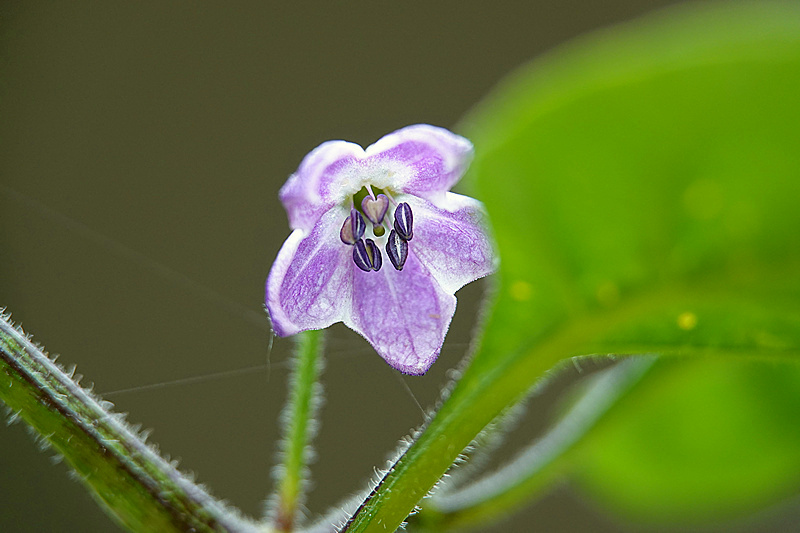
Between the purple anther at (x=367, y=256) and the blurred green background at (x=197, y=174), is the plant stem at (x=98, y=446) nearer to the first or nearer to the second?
the purple anther at (x=367, y=256)

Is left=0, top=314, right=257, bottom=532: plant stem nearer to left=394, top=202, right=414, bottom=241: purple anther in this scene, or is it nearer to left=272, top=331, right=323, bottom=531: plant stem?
left=272, top=331, right=323, bottom=531: plant stem

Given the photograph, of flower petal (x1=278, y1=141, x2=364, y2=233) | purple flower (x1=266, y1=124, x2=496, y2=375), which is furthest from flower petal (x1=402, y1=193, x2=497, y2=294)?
Result: flower petal (x1=278, y1=141, x2=364, y2=233)

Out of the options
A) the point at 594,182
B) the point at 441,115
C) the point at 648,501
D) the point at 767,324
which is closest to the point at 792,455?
the point at 648,501

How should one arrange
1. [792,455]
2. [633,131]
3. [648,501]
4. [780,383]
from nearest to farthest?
[633,131], [780,383], [792,455], [648,501]

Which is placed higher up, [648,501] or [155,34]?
[155,34]

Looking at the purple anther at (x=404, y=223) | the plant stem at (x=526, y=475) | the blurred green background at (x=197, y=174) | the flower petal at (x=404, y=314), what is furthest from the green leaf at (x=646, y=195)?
the blurred green background at (x=197, y=174)

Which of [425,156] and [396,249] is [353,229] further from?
[425,156]

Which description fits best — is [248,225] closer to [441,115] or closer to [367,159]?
[441,115]
